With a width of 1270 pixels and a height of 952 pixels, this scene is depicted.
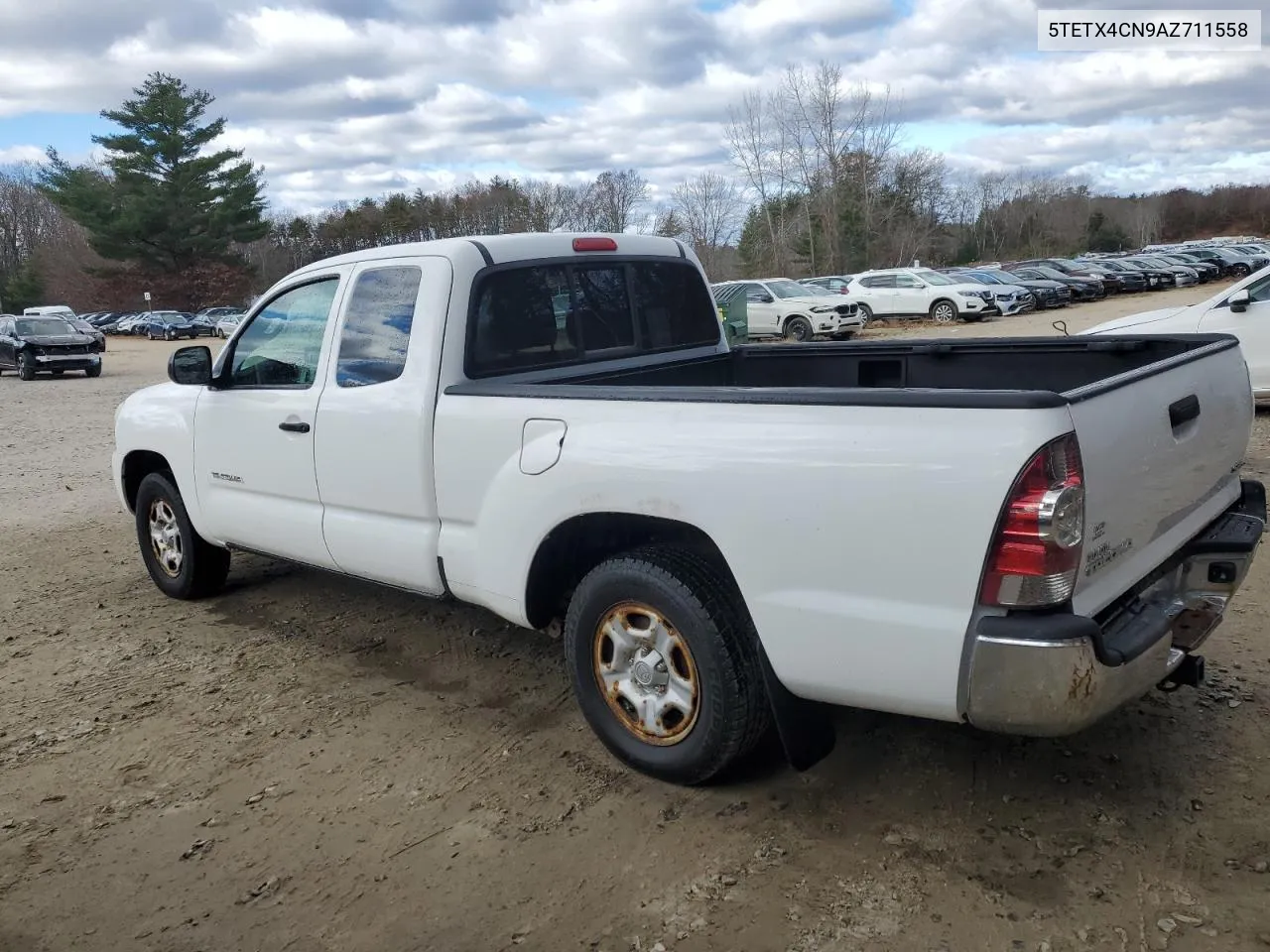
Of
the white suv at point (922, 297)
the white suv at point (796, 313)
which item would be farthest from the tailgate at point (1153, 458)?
the white suv at point (922, 297)

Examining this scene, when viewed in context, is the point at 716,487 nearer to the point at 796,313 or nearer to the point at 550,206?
the point at 796,313

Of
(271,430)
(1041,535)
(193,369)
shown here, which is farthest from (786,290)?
(1041,535)

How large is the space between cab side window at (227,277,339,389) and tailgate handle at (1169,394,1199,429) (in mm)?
3380

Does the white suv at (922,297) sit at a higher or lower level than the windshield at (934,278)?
lower

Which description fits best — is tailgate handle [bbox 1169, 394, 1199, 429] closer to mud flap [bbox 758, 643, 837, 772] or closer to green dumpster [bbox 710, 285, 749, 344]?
mud flap [bbox 758, 643, 837, 772]

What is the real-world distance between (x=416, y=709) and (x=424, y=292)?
175 centimetres

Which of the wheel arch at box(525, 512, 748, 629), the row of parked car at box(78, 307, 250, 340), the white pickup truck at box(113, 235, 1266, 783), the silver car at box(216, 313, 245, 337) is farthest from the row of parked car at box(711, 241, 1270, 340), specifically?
the row of parked car at box(78, 307, 250, 340)

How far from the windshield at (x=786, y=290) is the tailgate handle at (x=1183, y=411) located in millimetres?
23480

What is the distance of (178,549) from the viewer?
596 cm

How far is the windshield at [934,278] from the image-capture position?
28.9 metres

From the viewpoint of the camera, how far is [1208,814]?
→ 3.21 m

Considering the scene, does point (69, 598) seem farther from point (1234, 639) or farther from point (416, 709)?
point (1234, 639)

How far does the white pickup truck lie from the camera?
2652 mm

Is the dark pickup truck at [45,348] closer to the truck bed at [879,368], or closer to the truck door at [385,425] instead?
the truck door at [385,425]
